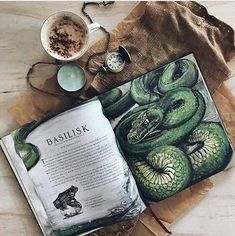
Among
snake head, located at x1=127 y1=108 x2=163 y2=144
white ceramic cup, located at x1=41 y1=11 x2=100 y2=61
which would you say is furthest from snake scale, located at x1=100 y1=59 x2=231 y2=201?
white ceramic cup, located at x1=41 y1=11 x2=100 y2=61

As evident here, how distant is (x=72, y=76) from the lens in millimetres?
1038

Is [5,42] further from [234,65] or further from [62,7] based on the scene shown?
[234,65]

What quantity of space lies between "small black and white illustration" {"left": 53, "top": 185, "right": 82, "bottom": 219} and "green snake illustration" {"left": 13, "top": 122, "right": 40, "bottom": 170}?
69 mm

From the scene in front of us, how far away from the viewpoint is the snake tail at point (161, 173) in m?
1.04

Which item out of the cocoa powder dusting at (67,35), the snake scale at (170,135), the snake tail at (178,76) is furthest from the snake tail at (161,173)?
the cocoa powder dusting at (67,35)

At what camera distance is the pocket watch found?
3.42 ft

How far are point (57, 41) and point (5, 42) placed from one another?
0.09 m

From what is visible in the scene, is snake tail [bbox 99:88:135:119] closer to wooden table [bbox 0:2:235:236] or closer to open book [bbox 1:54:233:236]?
open book [bbox 1:54:233:236]

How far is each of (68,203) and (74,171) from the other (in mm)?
53

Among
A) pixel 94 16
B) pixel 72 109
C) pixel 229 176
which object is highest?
pixel 94 16

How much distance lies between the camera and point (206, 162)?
3.43 feet

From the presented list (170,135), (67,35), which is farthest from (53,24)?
(170,135)

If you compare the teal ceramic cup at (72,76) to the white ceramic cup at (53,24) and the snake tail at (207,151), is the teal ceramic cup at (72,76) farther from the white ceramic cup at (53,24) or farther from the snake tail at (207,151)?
the snake tail at (207,151)

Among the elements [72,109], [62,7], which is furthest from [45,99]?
[62,7]
